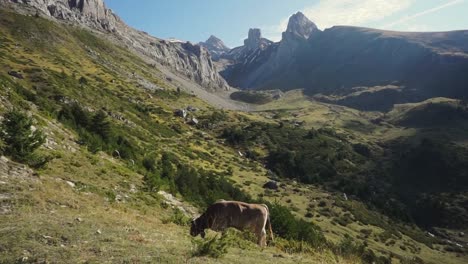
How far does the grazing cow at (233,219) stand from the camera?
15156mm

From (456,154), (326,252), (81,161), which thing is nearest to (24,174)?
(81,161)

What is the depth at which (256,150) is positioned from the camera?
132 m

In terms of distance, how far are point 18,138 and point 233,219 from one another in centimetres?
1474

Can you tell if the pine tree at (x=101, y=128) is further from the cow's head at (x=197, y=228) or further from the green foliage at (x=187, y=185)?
the cow's head at (x=197, y=228)

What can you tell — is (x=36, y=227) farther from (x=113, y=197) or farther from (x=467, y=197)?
(x=467, y=197)

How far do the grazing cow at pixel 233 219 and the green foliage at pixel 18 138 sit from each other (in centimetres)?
1246

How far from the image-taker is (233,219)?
15352mm

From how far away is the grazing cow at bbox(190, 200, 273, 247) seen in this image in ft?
49.7

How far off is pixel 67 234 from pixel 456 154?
572 ft

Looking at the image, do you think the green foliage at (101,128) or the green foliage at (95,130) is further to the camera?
the green foliage at (101,128)

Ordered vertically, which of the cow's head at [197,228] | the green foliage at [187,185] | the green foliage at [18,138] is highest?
the green foliage at [18,138]

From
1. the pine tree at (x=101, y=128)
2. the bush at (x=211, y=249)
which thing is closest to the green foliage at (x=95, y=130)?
the pine tree at (x=101, y=128)

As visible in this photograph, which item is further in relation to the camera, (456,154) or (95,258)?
(456,154)

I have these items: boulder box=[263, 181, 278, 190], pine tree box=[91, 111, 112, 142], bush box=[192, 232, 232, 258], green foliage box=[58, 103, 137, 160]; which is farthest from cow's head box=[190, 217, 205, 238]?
boulder box=[263, 181, 278, 190]
